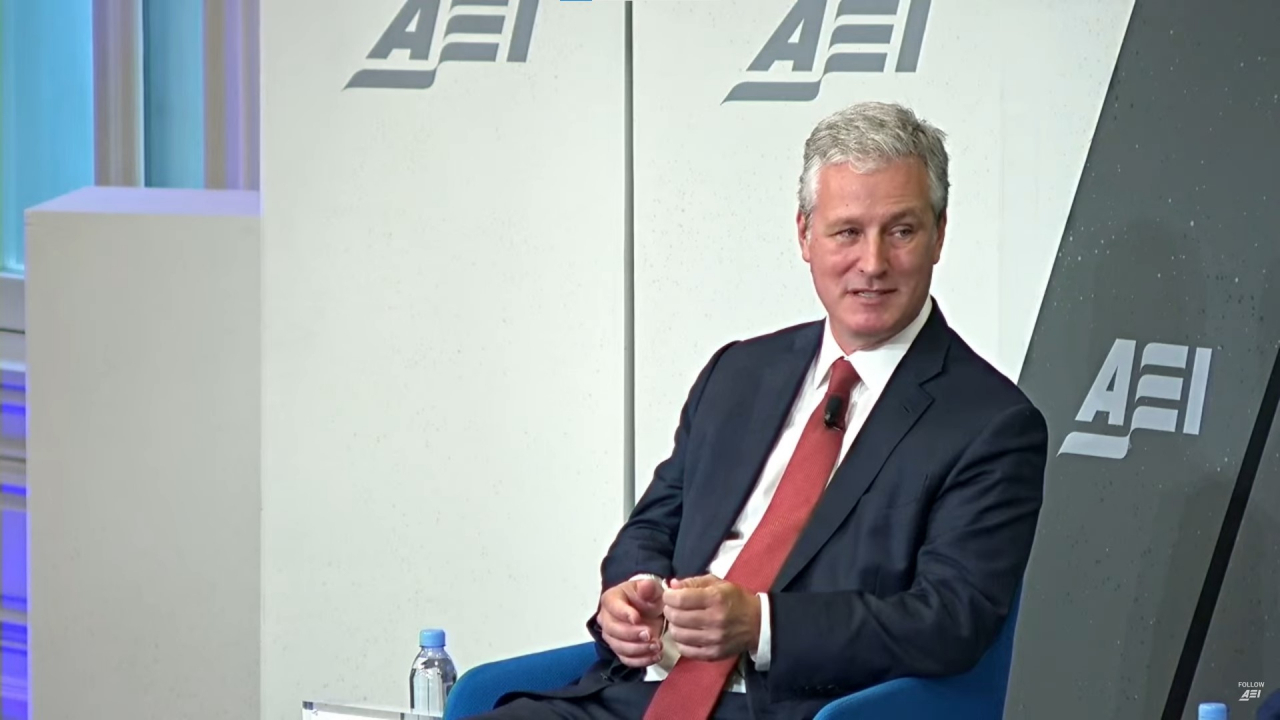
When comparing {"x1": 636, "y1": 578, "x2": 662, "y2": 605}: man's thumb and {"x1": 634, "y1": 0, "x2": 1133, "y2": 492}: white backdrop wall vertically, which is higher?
{"x1": 634, "y1": 0, "x2": 1133, "y2": 492}: white backdrop wall

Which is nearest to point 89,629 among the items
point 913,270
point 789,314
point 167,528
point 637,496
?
point 167,528

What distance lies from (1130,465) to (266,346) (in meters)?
2.02

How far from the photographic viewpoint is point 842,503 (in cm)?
248

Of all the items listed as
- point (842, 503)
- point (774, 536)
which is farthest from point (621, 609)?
point (842, 503)

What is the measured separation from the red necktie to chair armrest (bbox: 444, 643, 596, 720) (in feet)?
0.80

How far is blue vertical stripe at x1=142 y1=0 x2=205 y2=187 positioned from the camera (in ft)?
15.6

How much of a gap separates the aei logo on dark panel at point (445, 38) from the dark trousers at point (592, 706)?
1673mm

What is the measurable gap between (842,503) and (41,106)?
11.2 ft

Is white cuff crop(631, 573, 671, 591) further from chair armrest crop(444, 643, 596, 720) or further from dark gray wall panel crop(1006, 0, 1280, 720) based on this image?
dark gray wall panel crop(1006, 0, 1280, 720)

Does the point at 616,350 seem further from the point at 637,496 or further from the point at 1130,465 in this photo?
the point at 1130,465

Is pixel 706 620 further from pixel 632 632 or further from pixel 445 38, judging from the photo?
pixel 445 38

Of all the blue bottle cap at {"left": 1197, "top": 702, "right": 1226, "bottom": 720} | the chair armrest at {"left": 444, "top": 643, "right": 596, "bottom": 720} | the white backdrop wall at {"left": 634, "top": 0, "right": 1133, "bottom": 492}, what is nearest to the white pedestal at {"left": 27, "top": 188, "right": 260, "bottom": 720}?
the white backdrop wall at {"left": 634, "top": 0, "right": 1133, "bottom": 492}

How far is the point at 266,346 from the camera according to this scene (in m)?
3.91

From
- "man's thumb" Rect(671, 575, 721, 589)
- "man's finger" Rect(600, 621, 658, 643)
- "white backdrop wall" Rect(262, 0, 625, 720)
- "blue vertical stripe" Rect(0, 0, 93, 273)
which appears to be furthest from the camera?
"blue vertical stripe" Rect(0, 0, 93, 273)
